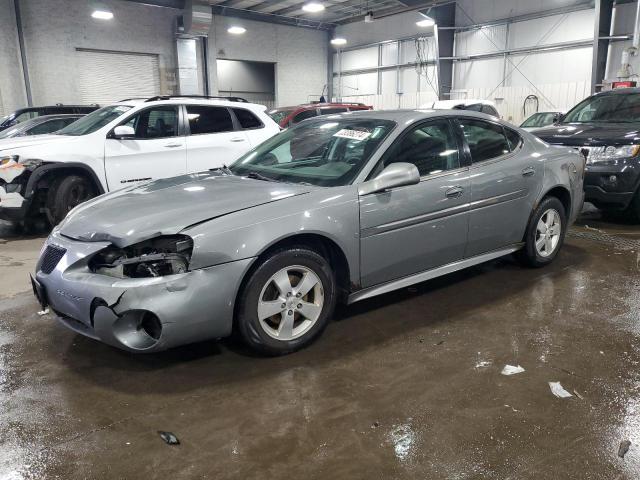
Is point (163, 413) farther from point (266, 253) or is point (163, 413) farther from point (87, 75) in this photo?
point (87, 75)

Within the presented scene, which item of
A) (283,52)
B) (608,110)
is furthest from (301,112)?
(283,52)

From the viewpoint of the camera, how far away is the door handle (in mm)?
3607

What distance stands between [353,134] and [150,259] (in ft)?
5.72

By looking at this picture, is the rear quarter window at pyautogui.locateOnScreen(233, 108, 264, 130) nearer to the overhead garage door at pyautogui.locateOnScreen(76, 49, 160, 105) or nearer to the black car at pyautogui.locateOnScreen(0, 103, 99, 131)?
the black car at pyautogui.locateOnScreen(0, 103, 99, 131)

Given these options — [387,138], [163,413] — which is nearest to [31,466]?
[163,413]

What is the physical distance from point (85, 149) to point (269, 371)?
14.8 feet

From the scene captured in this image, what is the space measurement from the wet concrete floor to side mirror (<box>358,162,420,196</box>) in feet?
3.14

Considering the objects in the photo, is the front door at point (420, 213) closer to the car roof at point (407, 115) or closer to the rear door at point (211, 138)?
the car roof at point (407, 115)

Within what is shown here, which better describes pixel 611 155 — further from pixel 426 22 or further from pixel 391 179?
pixel 426 22

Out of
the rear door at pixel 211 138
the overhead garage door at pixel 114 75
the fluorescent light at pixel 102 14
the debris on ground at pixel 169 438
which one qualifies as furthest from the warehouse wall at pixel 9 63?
the debris on ground at pixel 169 438

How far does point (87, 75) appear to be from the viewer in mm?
16266

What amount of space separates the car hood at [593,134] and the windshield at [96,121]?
18.1ft

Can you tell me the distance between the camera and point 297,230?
115 inches

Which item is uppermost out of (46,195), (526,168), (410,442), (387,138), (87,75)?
(87,75)
